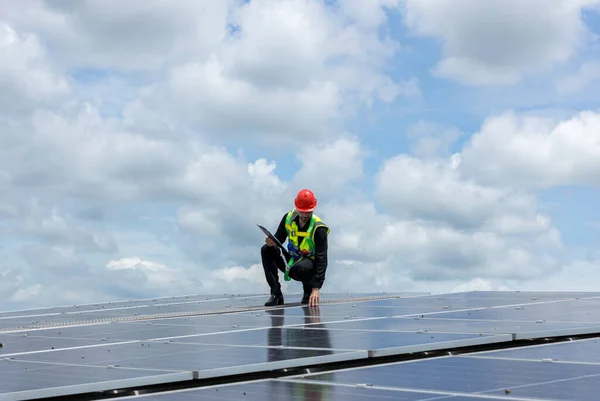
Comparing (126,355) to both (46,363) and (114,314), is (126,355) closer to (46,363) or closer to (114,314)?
(46,363)

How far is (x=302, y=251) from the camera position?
19281 mm

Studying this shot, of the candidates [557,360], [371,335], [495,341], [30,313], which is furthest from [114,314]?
[557,360]

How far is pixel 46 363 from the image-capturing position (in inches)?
421

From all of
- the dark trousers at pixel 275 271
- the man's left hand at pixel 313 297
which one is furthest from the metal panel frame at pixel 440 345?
the dark trousers at pixel 275 271

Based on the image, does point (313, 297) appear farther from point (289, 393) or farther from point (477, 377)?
point (289, 393)

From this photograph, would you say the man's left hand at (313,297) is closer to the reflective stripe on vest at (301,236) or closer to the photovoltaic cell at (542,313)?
the reflective stripe on vest at (301,236)

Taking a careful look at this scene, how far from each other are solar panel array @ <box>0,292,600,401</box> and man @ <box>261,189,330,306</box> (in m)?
0.90

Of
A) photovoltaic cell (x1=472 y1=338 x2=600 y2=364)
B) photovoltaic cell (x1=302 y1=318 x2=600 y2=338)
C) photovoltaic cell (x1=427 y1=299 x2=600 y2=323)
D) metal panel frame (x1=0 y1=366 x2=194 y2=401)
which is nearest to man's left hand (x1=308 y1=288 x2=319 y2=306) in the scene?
photovoltaic cell (x1=427 y1=299 x2=600 y2=323)

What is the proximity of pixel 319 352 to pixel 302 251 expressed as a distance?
8.71 meters

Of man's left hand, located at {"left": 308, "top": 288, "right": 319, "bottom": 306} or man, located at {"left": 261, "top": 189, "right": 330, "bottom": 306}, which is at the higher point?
man, located at {"left": 261, "top": 189, "right": 330, "bottom": 306}

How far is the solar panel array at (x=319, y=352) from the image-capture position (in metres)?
8.52

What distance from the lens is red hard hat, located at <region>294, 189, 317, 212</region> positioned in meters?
18.8

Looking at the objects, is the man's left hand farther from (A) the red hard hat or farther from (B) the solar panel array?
(A) the red hard hat

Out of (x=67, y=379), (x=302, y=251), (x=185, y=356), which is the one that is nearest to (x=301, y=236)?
(x=302, y=251)
